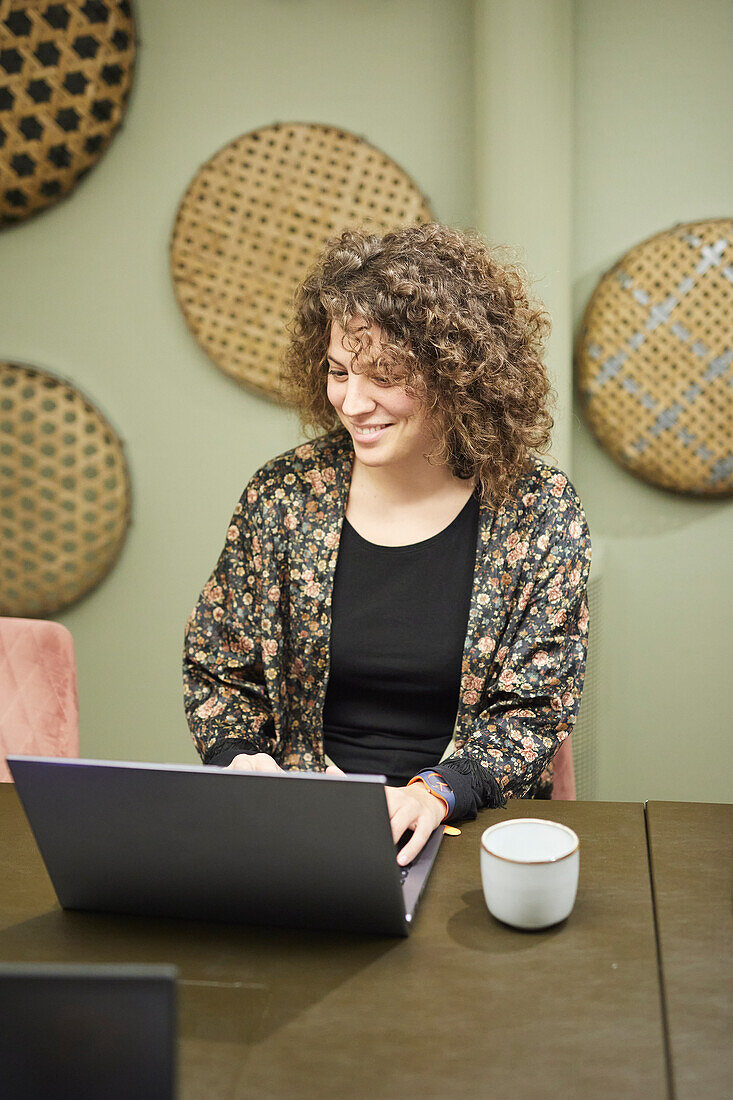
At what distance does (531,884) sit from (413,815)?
0.72 feet

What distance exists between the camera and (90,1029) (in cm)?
57

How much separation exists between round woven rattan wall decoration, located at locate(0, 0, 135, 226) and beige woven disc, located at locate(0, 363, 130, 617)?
50 centimetres

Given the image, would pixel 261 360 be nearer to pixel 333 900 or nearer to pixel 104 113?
pixel 104 113

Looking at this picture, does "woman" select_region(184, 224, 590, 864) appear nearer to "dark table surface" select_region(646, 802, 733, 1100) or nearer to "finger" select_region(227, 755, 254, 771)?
"finger" select_region(227, 755, 254, 771)

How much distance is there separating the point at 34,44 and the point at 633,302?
4.82ft

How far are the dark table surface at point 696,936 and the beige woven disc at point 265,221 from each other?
5.28 feet

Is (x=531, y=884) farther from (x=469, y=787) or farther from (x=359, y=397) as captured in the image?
(x=359, y=397)

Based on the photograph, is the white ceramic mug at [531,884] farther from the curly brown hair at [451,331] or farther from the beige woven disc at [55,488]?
the beige woven disc at [55,488]

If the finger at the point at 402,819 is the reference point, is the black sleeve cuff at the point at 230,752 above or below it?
below

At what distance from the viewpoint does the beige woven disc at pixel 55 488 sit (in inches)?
104

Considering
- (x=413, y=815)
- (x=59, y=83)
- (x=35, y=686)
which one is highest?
(x=59, y=83)

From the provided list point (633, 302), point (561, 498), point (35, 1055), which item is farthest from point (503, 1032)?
point (633, 302)

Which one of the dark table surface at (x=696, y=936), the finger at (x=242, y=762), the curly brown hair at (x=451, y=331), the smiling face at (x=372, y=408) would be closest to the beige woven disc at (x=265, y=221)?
the curly brown hair at (x=451, y=331)

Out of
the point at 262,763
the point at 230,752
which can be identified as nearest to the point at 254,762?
the point at 262,763
